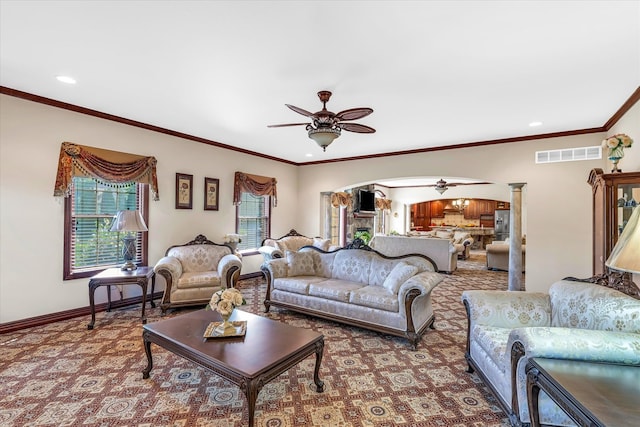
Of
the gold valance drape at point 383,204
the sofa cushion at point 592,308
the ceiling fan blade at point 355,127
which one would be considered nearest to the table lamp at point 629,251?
the sofa cushion at point 592,308

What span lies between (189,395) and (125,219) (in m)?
2.55

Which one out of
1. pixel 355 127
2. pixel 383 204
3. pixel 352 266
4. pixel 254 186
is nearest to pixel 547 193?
pixel 352 266

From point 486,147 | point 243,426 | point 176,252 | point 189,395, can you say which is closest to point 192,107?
point 176,252

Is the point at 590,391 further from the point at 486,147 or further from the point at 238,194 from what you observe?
the point at 238,194

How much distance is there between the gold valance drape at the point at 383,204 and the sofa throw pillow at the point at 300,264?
25.7ft

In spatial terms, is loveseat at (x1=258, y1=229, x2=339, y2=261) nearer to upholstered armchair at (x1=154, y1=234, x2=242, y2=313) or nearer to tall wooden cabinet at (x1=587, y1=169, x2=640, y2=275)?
upholstered armchair at (x1=154, y1=234, x2=242, y2=313)

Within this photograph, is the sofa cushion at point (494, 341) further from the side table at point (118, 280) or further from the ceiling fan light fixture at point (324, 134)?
the side table at point (118, 280)

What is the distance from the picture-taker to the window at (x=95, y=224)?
3998 mm

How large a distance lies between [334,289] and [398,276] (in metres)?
0.83

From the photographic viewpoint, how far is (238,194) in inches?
241

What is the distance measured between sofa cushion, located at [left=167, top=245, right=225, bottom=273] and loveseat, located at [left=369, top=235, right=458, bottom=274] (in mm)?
4510

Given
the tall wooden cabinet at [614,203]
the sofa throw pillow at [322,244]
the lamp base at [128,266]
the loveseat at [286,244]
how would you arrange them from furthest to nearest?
the sofa throw pillow at [322,244]
the loveseat at [286,244]
the lamp base at [128,266]
the tall wooden cabinet at [614,203]

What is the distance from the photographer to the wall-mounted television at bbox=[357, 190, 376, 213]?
10.6 metres

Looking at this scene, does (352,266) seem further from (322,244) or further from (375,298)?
(322,244)
